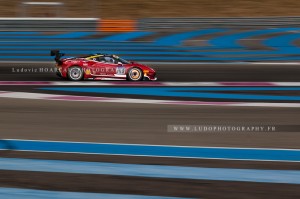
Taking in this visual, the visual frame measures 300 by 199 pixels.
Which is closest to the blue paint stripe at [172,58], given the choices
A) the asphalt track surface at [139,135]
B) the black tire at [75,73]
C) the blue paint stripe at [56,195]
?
the black tire at [75,73]

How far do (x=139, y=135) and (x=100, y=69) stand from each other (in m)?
7.18

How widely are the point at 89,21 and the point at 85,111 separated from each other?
14559 mm

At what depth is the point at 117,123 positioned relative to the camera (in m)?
9.90

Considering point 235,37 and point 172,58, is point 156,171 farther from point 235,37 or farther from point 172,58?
point 235,37

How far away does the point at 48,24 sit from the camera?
2495cm

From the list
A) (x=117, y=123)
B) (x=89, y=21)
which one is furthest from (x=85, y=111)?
(x=89, y=21)

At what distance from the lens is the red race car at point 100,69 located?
52.0 feet

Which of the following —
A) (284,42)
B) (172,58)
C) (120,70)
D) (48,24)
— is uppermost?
(48,24)

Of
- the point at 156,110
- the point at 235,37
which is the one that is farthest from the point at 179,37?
the point at 156,110

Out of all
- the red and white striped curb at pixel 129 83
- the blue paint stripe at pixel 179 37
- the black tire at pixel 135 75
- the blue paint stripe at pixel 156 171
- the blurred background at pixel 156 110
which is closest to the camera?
the blurred background at pixel 156 110

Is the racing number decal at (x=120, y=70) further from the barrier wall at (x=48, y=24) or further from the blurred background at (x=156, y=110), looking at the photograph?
the barrier wall at (x=48, y=24)

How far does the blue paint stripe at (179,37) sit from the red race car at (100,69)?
7636mm

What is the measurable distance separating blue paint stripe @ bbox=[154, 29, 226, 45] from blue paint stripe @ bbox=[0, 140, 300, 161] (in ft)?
51.5

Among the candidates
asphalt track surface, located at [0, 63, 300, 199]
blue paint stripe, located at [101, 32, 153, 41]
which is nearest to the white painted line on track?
asphalt track surface, located at [0, 63, 300, 199]
